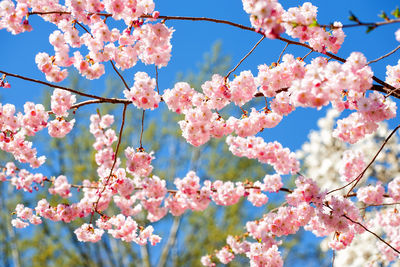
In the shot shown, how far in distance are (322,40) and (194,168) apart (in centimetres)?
682

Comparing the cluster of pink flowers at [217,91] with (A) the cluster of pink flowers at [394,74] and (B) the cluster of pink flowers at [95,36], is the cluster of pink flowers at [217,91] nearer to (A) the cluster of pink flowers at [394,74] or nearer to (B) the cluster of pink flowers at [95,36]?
(B) the cluster of pink flowers at [95,36]

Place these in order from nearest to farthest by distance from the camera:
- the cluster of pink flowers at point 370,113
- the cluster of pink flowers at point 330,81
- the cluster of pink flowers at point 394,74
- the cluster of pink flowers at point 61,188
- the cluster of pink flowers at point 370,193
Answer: the cluster of pink flowers at point 330,81 < the cluster of pink flowers at point 370,113 < the cluster of pink flowers at point 394,74 < the cluster of pink flowers at point 370,193 < the cluster of pink flowers at point 61,188

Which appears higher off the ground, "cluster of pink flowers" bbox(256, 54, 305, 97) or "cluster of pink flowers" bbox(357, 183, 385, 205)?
"cluster of pink flowers" bbox(256, 54, 305, 97)

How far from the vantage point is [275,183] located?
155 inches

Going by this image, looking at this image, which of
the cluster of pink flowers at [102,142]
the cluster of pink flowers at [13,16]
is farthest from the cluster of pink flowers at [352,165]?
the cluster of pink flowers at [13,16]

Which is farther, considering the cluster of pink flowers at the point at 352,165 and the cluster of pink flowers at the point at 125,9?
the cluster of pink flowers at the point at 352,165

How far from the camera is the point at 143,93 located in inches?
97.7

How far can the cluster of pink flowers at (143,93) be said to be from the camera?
248 centimetres

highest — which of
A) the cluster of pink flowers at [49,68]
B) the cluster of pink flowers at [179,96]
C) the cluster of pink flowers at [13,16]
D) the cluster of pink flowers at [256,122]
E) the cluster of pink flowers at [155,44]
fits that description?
the cluster of pink flowers at [13,16]

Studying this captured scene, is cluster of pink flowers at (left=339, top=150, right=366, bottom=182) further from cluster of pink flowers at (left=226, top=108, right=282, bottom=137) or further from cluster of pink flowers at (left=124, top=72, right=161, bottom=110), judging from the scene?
cluster of pink flowers at (left=124, top=72, right=161, bottom=110)

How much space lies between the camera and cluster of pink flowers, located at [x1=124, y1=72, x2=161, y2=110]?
2477mm

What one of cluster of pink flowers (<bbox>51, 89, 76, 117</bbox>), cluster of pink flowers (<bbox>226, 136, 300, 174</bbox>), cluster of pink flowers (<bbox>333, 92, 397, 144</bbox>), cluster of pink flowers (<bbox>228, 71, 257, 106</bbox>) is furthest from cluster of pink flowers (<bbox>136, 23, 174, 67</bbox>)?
cluster of pink flowers (<bbox>226, 136, 300, 174</bbox>)

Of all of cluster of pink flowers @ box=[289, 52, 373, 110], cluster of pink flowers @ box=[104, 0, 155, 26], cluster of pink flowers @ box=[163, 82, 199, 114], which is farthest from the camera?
cluster of pink flowers @ box=[163, 82, 199, 114]

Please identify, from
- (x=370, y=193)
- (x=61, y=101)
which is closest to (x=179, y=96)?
(x=61, y=101)
